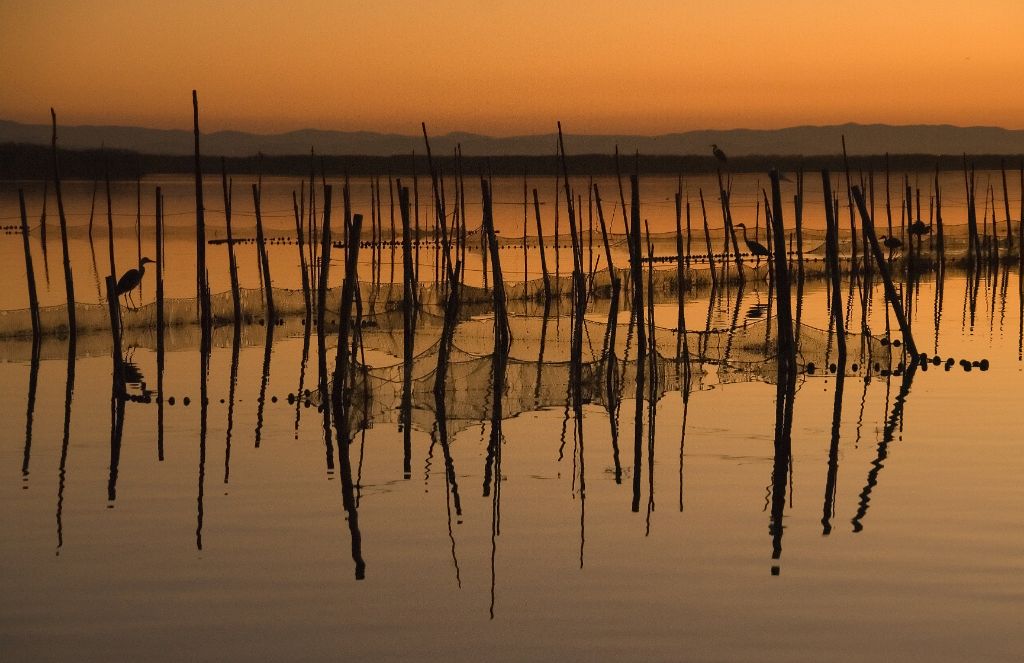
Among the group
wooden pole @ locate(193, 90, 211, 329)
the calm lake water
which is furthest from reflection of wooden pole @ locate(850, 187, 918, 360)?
wooden pole @ locate(193, 90, 211, 329)

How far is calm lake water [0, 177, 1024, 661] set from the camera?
18.2 ft

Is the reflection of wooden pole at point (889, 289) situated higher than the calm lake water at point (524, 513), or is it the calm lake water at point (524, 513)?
the reflection of wooden pole at point (889, 289)

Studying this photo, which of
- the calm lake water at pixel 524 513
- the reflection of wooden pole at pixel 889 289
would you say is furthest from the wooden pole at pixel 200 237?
the reflection of wooden pole at pixel 889 289

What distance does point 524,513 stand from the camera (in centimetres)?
740

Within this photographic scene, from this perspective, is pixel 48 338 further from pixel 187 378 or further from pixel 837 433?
pixel 837 433

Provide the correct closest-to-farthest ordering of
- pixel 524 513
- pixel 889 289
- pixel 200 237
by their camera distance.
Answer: pixel 524 513, pixel 889 289, pixel 200 237

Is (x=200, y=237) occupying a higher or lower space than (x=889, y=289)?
higher

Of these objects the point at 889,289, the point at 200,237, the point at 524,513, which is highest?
the point at 200,237

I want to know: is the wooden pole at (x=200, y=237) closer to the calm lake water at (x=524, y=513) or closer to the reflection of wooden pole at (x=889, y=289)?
the calm lake water at (x=524, y=513)

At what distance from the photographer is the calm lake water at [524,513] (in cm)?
555

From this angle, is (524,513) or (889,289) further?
(889,289)

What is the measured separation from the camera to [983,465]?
328 inches

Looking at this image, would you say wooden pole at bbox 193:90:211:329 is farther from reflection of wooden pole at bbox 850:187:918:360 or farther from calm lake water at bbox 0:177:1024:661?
reflection of wooden pole at bbox 850:187:918:360

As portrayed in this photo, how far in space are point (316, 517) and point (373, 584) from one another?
1.28 meters
